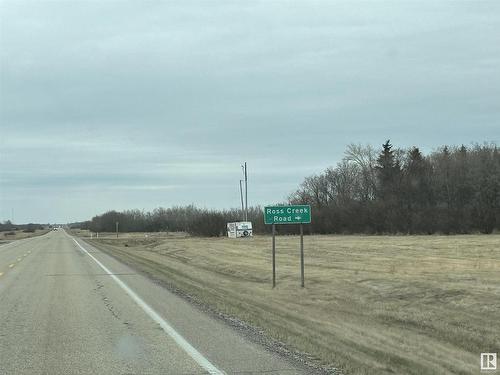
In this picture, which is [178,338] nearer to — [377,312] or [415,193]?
[377,312]

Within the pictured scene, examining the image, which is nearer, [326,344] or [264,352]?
[264,352]

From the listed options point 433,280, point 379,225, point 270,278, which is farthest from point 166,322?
point 379,225

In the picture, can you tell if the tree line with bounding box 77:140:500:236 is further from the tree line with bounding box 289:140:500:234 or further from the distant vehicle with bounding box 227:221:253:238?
the distant vehicle with bounding box 227:221:253:238

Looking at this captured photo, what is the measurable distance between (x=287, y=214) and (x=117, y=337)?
1146cm

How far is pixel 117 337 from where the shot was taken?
32.1ft

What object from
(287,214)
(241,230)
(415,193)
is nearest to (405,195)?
(415,193)

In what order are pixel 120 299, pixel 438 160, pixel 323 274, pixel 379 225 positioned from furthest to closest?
pixel 438 160
pixel 379 225
pixel 323 274
pixel 120 299

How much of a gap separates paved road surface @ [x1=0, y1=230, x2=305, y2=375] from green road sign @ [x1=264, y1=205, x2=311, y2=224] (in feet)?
16.3

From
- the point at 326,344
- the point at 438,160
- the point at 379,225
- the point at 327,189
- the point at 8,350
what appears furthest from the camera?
the point at 327,189

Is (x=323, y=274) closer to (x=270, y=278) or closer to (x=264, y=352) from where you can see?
(x=270, y=278)

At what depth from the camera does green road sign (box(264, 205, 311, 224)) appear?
20.4 metres

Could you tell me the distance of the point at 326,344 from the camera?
9.52 m

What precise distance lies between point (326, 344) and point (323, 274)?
13.5 metres

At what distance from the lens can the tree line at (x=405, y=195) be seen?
72.0 m
